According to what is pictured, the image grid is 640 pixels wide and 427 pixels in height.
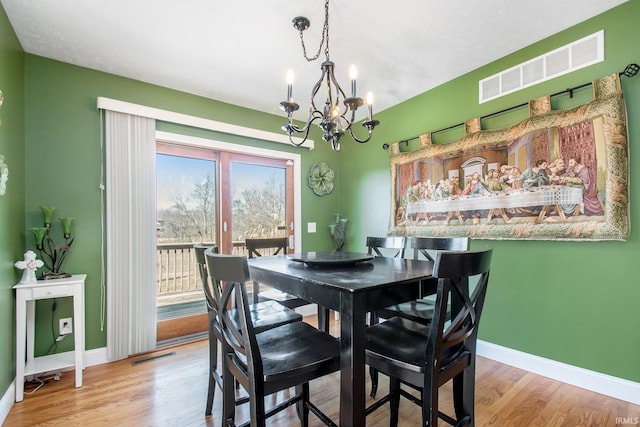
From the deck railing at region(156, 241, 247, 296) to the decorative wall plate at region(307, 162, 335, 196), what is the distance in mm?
1214

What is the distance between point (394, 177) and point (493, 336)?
182cm

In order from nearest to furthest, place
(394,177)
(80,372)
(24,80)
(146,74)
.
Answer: (80,372) → (24,80) → (146,74) → (394,177)

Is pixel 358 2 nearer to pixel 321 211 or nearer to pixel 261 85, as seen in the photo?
pixel 261 85

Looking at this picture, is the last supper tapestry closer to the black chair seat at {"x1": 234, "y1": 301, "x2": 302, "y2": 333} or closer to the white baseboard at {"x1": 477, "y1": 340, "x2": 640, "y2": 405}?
the white baseboard at {"x1": 477, "y1": 340, "x2": 640, "y2": 405}

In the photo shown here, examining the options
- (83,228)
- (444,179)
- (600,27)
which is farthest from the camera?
(444,179)

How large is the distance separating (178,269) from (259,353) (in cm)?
262

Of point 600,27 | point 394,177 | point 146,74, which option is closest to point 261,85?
point 146,74

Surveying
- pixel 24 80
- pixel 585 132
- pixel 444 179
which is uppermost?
pixel 24 80

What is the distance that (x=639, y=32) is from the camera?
1838 millimetres

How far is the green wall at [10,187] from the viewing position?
5.97 ft

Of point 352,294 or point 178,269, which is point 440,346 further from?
point 178,269

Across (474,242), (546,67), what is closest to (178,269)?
(474,242)

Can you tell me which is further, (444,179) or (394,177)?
(394,177)

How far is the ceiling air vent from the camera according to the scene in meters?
2.01
